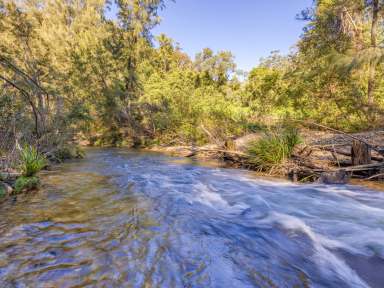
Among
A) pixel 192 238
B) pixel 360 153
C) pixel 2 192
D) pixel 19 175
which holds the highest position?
pixel 360 153

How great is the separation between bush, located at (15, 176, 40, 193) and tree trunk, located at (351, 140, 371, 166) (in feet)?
23.7

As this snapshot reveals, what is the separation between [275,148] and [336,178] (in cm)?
170

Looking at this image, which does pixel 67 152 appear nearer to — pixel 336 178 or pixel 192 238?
pixel 192 238

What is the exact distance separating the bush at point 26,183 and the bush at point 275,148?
19.2 feet

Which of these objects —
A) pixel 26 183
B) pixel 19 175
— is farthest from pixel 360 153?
pixel 19 175

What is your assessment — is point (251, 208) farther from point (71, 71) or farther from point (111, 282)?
point (71, 71)

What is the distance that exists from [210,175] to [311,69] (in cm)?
993

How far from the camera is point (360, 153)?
18.6ft

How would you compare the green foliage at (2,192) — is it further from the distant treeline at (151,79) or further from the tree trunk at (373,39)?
the tree trunk at (373,39)

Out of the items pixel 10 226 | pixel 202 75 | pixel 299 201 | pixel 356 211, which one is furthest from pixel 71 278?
pixel 202 75

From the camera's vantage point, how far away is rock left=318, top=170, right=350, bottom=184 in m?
5.64

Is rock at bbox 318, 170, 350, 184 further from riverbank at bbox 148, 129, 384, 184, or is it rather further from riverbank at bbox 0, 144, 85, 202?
riverbank at bbox 0, 144, 85, 202

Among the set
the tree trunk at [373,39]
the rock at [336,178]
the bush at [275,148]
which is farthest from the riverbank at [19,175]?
the tree trunk at [373,39]

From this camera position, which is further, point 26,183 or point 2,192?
point 26,183
